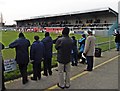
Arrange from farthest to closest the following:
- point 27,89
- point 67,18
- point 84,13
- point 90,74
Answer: point 67,18, point 84,13, point 90,74, point 27,89

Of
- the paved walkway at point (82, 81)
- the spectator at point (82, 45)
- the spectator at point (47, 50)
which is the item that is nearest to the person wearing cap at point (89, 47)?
the paved walkway at point (82, 81)

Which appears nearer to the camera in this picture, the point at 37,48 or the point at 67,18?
the point at 37,48

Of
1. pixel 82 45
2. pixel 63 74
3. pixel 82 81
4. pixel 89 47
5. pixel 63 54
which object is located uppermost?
pixel 63 54

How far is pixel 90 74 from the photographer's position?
11.1 meters

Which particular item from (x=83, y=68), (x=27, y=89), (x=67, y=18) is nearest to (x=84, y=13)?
(x=67, y=18)

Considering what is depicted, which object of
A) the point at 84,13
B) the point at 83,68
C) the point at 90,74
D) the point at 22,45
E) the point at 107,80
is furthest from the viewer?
the point at 84,13

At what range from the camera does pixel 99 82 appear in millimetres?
9531

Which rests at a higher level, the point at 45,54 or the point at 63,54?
the point at 63,54

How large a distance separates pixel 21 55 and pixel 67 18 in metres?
69.2

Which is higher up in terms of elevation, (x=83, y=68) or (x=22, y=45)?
(x=22, y=45)

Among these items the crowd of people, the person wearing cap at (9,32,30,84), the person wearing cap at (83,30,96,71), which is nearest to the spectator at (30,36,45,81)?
the crowd of people

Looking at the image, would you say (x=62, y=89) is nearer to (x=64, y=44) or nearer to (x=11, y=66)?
(x=64, y=44)

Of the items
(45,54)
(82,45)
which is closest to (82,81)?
(45,54)

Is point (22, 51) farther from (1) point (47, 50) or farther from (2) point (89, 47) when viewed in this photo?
(2) point (89, 47)
